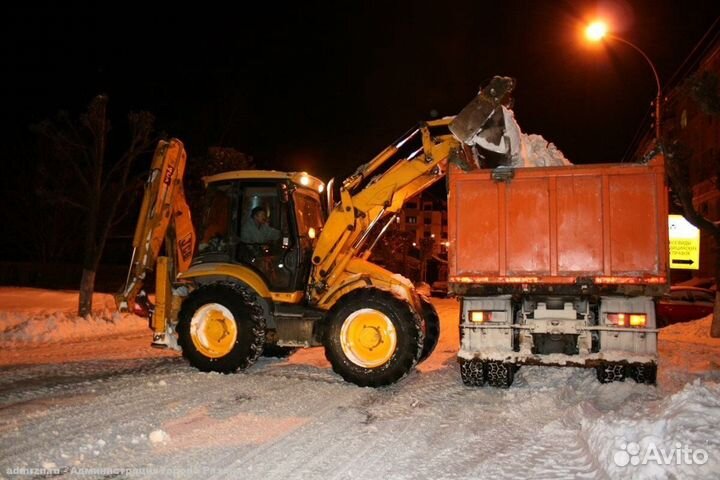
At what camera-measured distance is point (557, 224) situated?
7539mm

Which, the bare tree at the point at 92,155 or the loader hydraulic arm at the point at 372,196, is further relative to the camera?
the bare tree at the point at 92,155

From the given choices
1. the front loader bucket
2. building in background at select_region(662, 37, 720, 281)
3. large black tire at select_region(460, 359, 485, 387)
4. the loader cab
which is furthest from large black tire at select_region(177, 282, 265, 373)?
building in background at select_region(662, 37, 720, 281)

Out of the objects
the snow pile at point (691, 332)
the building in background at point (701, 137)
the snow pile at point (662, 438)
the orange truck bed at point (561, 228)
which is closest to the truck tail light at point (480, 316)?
the orange truck bed at point (561, 228)

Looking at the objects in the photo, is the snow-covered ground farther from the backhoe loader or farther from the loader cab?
the loader cab

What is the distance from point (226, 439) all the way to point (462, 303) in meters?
3.63

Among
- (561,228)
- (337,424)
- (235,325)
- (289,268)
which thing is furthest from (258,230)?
(561,228)

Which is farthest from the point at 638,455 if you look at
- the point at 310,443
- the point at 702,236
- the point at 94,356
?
the point at 702,236

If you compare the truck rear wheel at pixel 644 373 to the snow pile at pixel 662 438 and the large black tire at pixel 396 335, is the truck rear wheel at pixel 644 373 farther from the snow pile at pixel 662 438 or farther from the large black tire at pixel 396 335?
the large black tire at pixel 396 335

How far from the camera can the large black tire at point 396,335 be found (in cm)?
781

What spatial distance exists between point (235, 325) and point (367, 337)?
2.00m

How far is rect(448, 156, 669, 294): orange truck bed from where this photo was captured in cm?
720

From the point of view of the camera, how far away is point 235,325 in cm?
859

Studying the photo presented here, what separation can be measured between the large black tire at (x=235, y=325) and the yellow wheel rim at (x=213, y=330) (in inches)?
1.5

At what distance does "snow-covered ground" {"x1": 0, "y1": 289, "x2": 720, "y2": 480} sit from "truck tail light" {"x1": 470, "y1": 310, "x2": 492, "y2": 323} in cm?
96
